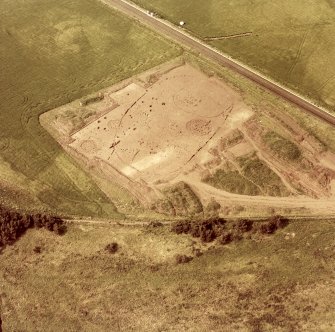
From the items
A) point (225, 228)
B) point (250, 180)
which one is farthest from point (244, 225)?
point (250, 180)

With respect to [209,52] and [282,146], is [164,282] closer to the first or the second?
[282,146]

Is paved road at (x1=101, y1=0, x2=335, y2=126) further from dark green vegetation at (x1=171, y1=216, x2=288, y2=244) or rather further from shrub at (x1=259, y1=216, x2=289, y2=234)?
dark green vegetation at (x1=171, y1=216, x2=288, y2=244)

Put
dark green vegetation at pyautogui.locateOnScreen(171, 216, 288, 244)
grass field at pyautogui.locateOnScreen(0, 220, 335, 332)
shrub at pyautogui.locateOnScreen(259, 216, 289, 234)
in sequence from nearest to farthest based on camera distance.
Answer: grass field at pyautogui.locateOnScreen(0, 220, 335, 332) → dark green vegetation at pyautogui.locateOnScreen(171, 216, 288, 244) → shrub at pyautogui.locateOnScreen(259, 216, 289, 234)

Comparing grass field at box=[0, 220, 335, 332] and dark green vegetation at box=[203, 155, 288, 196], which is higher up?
dark green vegetation at box=[203, 155, 288, 196]

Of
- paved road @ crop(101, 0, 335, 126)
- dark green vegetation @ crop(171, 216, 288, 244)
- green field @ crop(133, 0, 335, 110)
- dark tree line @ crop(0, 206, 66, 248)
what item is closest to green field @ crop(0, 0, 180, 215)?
dark tree line @ crop(0, 206, 66, 248)

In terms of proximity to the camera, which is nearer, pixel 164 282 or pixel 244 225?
pixel 164 282

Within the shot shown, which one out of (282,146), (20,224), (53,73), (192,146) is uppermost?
(282,146)

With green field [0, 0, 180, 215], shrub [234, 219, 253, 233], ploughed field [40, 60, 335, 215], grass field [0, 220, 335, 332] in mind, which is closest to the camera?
grass field [0, 220, 335, 332]
